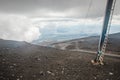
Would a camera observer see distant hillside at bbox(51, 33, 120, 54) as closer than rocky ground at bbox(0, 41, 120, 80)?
No

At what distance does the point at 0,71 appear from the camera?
11328 millimetres

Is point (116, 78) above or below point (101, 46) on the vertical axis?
below

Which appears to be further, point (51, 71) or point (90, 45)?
point (90, 45)

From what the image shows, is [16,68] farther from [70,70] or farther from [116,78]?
[116,78]

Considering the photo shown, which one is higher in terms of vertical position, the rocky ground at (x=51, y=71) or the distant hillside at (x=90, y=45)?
the rocky ground at (x=51, y=71)

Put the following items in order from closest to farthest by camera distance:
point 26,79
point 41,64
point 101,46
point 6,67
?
point 26,79, point 6,67, point 41,64, point 101,46

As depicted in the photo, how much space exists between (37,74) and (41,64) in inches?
93.5

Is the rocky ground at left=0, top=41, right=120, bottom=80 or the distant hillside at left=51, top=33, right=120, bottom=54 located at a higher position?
the rocky ground at left=0, top=41, right=120, bottom=80

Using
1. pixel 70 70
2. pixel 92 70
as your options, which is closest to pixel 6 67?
pixel 70 70

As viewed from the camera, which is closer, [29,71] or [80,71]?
[29,71]

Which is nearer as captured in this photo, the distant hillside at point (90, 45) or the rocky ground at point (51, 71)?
the rocky ground at point (51, 71)

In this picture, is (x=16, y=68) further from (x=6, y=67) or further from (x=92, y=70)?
(x=92, y=70)

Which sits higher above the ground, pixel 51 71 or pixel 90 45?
pixel 51 71

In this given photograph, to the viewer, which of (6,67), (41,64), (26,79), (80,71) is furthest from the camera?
(41,64)
